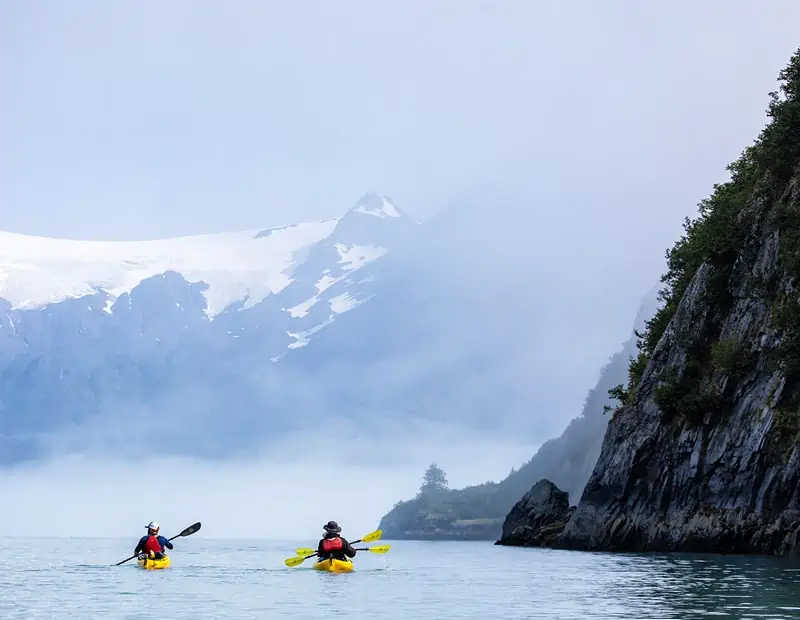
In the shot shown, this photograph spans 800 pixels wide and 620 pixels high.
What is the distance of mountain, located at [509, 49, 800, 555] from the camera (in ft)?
231

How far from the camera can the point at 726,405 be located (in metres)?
78.8

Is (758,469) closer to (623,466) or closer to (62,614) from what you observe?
(623,466)

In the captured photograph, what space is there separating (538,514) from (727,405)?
33.9 m

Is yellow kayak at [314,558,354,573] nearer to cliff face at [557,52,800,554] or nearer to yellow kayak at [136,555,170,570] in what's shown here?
yellow kayak at [136,555,170,570]

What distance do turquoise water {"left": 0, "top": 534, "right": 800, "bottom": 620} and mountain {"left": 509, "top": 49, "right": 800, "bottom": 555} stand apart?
33.9ft

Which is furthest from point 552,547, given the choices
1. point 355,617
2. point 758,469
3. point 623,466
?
point 355,617

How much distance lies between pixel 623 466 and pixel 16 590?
54.6 meters

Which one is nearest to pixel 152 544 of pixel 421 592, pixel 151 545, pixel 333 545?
pixel 151 545

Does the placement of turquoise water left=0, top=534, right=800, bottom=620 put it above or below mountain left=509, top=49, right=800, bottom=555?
below

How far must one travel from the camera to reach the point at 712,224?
89.9 m

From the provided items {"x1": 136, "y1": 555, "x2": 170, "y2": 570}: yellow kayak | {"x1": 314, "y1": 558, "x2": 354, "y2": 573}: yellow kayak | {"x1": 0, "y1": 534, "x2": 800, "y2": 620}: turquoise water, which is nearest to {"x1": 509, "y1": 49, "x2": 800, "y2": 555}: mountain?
{"x1": 0, "y1": 534, "x2": 800, "y2": 620}: turquoise water

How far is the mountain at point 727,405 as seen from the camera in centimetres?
7041

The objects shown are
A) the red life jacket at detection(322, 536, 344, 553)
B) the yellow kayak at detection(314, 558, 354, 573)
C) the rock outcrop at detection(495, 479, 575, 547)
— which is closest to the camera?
the yellow kayak at detection(314, 558, 354, 573)

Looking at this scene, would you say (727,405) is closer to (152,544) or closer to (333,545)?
(333,545)
